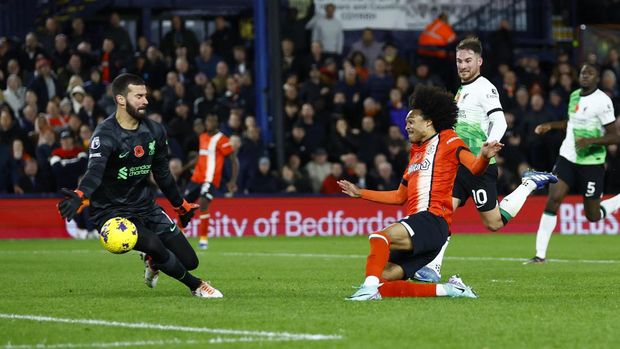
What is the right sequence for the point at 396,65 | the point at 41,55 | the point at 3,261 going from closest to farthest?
the point at 3,261, the point at 41,55, the point at 396,65

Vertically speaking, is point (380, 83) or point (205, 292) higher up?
point (380, 83)

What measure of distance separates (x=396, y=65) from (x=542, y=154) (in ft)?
13.5

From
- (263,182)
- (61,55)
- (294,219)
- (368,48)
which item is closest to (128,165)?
(294,219)

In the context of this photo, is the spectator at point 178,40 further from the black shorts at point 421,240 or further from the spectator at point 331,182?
the black shorts at point 421,240

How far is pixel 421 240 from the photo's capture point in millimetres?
10828

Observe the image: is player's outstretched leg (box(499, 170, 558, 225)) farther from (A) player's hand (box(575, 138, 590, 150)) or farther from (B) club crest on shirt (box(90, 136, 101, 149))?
(B) club crest on shirt (box(90, 136, 101, 149))

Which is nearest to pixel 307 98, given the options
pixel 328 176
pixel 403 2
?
pixel 328 176

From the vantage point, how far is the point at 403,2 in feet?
106

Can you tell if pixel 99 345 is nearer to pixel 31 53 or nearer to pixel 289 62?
pixel 31 53

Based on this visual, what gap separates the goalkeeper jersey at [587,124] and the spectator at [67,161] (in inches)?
436

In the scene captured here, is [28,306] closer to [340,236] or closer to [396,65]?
[340,236]

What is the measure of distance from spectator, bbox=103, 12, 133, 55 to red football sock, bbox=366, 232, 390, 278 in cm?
1851

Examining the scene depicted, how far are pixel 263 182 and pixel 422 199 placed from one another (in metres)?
15.5

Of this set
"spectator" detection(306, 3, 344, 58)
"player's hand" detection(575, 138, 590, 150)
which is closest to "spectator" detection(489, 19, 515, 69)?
"spectator" detection(306, 3, 344, 58)
